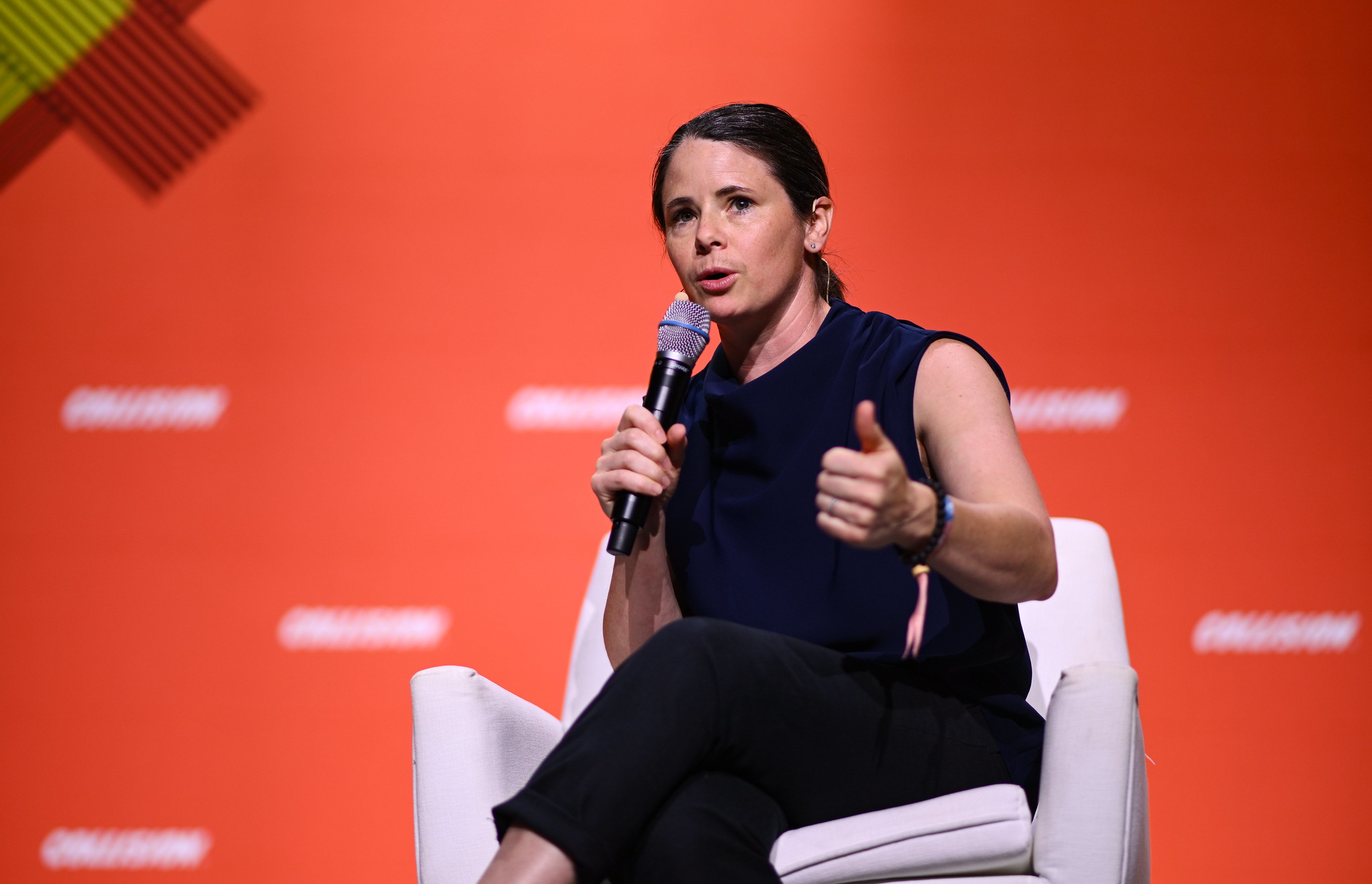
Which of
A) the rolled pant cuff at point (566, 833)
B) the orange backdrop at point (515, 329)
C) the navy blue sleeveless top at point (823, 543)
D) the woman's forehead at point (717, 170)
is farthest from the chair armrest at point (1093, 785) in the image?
the orange backdrop at point (515, 329)

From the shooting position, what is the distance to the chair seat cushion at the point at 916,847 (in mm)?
1126

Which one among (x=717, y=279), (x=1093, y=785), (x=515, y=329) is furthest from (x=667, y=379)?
(x=515, y=329)

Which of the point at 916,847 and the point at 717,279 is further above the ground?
the point at 717,279

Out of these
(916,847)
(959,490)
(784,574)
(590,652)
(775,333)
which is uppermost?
(775,333)

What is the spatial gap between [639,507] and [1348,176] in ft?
5.86

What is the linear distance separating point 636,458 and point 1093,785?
59 cm

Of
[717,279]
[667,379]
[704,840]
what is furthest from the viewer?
[717,279]

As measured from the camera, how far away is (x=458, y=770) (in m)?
1.33

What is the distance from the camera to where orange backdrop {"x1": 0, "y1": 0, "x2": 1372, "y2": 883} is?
2158mm

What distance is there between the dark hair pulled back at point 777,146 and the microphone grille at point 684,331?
0.88 ft

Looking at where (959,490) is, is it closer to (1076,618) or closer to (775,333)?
(775,333)

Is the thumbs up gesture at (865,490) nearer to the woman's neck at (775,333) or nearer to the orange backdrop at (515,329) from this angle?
the woman's neck at (775,333)

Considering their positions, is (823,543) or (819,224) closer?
(823,543)

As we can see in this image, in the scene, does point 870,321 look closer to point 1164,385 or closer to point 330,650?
point 1164,385
